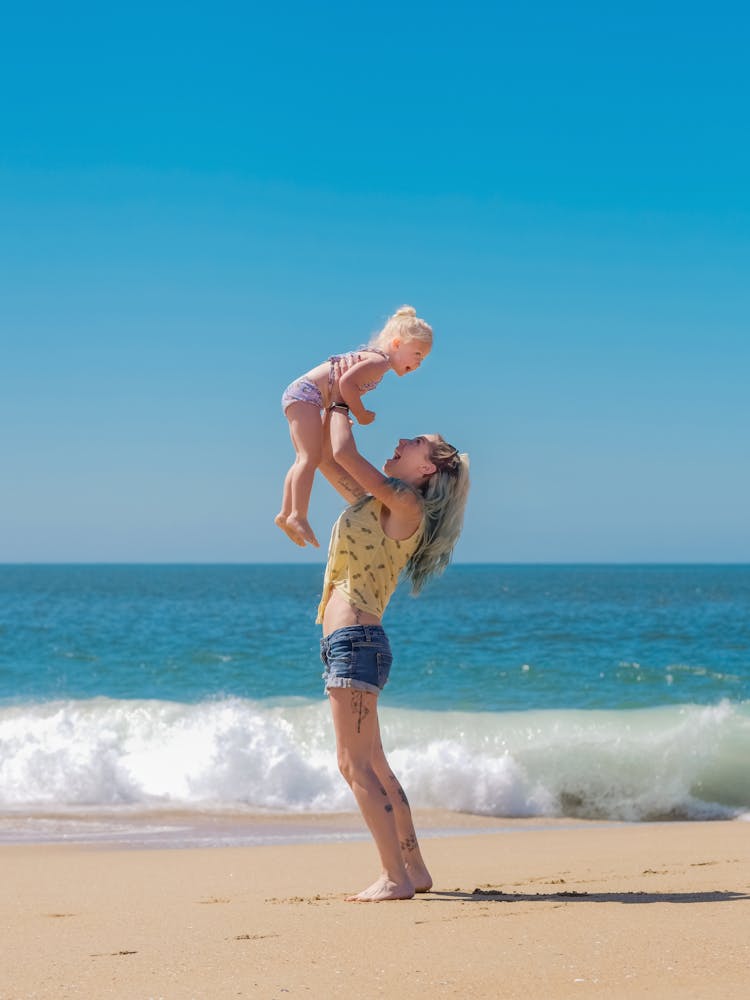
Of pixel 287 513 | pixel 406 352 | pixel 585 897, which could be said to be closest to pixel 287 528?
pixel 287 513

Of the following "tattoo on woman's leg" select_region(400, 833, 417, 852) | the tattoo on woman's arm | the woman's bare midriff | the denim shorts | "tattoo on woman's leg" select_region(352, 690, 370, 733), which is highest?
the tattoo on woman's arm

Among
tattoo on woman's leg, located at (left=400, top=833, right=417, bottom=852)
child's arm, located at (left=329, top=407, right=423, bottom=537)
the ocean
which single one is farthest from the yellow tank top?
the ocean

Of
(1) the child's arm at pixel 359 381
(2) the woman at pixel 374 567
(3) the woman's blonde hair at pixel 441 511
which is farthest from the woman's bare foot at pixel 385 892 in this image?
(1) the child's arm at pixel 359 381

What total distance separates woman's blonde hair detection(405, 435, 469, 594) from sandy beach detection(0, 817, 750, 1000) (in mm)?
1244

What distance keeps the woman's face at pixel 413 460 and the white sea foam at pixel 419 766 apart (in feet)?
18.6

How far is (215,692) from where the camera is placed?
17547 mm

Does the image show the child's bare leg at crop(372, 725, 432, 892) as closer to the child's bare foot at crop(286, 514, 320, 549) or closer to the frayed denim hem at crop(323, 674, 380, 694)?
the frayed denim hem at crop(323, 674, 380, 694)

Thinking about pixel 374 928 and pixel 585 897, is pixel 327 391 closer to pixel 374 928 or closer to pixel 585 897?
pixel 374 928

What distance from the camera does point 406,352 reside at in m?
4.53

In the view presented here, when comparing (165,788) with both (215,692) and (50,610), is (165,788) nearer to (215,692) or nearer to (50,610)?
(215,692)

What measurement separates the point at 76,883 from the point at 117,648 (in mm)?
19200

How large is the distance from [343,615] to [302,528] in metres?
0.36

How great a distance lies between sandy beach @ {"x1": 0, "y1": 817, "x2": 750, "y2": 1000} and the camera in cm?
322

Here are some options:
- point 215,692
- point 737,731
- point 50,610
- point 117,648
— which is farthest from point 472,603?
point 737,731
